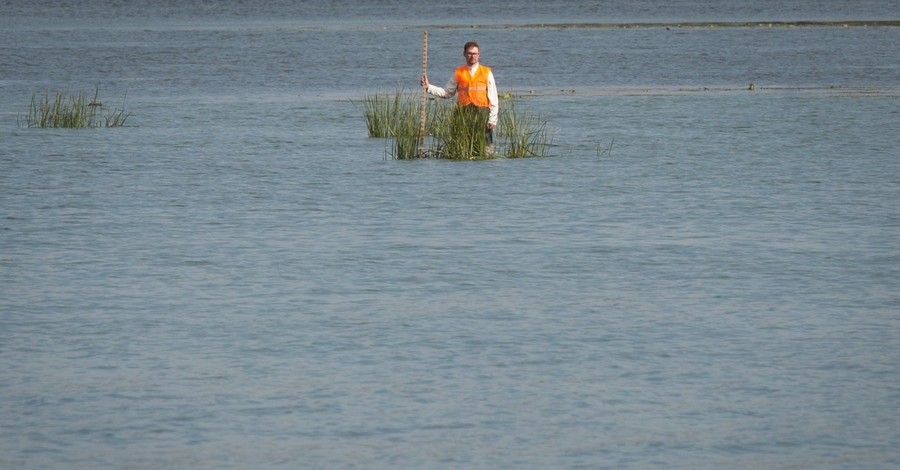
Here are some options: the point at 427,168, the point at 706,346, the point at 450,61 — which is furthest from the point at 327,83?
the point at 706,346

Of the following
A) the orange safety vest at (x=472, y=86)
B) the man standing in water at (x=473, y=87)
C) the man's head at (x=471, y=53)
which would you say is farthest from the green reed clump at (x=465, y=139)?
the man's head at (x=471, y=53)

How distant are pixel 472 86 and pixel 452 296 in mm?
8753

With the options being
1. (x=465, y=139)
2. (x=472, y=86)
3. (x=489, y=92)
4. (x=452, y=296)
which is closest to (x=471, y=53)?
(x=472, y=86)

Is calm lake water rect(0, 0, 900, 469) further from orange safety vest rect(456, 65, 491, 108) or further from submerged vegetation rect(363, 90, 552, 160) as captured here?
orange safety vest rect(456, 65, 491, 108)

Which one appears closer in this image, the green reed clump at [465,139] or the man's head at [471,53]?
the man's head at [471,53]

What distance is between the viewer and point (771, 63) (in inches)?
1843

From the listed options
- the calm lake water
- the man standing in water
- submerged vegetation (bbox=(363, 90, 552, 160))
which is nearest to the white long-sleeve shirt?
the man standing in water

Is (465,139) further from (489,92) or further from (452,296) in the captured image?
(452,296)

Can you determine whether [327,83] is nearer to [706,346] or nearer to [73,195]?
[73,195]

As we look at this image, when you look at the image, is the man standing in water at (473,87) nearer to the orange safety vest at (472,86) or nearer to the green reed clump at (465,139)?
the orange safety vest at (472,86)

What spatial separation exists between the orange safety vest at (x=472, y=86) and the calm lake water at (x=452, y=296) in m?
0.89

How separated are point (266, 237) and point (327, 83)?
25374mm

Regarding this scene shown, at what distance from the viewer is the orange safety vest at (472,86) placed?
1973 centimetres

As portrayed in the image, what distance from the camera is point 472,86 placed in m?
19.8
